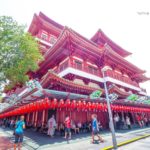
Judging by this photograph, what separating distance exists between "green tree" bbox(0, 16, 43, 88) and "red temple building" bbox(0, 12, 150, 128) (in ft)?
5.34

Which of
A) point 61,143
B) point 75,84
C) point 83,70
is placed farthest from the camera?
point 83,70

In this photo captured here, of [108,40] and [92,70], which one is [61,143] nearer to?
[92,70]

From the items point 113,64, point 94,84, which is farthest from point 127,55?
point 94,84

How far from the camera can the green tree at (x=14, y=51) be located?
980 cm

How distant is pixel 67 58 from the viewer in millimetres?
14023

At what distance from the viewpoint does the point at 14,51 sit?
10.2m

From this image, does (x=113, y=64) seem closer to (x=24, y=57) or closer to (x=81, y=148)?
(x=24, y=57)

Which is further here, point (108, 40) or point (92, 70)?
point (108, 40)

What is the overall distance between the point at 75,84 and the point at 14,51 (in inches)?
210

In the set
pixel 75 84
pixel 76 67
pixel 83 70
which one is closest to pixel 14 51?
pixel 75 84

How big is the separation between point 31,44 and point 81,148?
855 cm

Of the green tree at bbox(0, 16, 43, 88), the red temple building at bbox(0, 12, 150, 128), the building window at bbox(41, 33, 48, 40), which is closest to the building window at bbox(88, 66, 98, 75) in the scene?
the red temple building at bbox(0, 12, 150, 128)

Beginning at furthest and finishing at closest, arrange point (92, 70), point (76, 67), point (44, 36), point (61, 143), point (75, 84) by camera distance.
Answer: point (44, 36) < point (92, 70) < point (76, 67) < point (75, 84) < point (61, 143)

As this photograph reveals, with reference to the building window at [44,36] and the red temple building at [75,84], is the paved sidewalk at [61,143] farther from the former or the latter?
the building window at [44,36]
